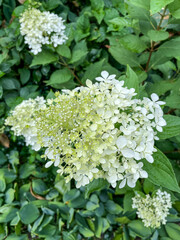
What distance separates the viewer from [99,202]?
1.90 m

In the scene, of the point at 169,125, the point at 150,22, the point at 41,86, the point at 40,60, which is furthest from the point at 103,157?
the point at 41,86

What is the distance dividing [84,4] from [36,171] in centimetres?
176

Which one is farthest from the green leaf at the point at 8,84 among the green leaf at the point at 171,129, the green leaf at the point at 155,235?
the green leaf at the point at 155,235

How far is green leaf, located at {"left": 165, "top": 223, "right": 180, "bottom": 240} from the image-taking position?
5.72 feet

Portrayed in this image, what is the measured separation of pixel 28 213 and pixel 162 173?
137cm

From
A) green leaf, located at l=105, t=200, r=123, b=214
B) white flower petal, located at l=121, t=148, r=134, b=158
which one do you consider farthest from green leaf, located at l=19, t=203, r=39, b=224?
white flower petal, located at l=121, t=148, r=134, b=158

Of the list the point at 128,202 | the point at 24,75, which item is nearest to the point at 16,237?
the point at 128,202

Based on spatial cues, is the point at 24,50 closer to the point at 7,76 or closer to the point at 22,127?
the point at 7,76

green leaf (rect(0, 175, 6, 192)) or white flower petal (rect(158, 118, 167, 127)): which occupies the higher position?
white flower petal (rect(158, 118, 167, 127))

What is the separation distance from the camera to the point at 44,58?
5.18ft

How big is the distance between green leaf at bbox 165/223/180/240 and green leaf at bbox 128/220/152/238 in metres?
0.18

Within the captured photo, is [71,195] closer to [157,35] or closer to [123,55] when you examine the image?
[123,55]

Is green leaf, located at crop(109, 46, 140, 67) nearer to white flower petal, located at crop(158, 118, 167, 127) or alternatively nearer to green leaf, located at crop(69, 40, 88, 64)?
green leaf, located at crop(69, 40, 88, 64)

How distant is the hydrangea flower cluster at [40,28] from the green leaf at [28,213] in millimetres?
1283
